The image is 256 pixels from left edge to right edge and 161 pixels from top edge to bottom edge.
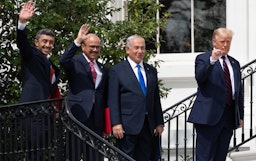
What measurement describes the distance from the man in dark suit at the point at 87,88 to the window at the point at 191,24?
4.97 metres

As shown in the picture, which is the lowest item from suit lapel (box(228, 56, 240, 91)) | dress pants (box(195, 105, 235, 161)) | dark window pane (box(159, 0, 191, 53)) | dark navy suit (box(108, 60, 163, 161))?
dress pants (box(195, 105, 235, 161))

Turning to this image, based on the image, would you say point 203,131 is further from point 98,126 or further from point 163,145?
point 163,145

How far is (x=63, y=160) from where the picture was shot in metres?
9.08

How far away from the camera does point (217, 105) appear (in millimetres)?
9703

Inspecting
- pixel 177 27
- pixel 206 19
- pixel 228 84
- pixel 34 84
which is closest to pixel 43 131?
pixel 34 84

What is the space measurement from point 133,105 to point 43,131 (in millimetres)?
1042

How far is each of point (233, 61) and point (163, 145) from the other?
139 inches

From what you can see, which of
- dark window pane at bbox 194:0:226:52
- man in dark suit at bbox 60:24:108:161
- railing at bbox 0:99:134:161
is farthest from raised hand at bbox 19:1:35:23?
dark window pane at bbox 194:0:226:52

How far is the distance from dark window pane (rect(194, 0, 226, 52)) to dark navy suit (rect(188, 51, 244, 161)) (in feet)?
14.5

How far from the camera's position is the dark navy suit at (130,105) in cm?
934

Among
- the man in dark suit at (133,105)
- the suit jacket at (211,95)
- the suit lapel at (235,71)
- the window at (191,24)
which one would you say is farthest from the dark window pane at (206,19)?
the man in dark suit at (133,105)

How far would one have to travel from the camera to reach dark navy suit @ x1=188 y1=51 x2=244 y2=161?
970 cm

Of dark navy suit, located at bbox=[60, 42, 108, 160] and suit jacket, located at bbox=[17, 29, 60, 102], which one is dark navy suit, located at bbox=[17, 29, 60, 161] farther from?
dark navy suit, located at bbox=[60, 42, 108, 160]

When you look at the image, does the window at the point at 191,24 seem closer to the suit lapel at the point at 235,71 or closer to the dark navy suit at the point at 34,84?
the suit lapel at the point at 235,71
